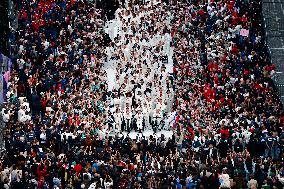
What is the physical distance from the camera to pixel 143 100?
148 ft

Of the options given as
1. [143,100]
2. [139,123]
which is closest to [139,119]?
[139,123]

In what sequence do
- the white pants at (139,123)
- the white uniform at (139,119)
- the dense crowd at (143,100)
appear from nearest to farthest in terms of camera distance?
the dense crowd at (143,100), the white pants at (139,123), the white uniform at (139,119)

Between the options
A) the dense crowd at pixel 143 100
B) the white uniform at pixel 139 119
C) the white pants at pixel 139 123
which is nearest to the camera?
the dense crowd at pixel 143 100

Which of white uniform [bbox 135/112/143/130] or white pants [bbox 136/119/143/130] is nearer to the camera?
white pants [bbox 136/119/143/130]

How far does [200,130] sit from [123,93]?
257 inches

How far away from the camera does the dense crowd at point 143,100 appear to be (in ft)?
115

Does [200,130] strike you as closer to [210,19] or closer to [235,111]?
[235,111]

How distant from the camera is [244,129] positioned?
3859cm

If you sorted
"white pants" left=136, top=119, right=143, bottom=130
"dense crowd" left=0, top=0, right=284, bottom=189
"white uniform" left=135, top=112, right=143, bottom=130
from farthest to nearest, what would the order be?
"white uniform" left=135, top=112, right=143, bottom=130 < "white pants" left=136, top=119, right=143, bottom=130 < "dense crowd" left=0, top=0, right=284, bottom=189

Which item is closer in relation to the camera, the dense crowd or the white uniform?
the dense crowd

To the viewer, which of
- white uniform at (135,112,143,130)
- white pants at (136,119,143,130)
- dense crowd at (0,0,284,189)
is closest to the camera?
dense crowd at (0,0,284,189)

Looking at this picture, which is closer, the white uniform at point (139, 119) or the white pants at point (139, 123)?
the white pants at point (139, 123)

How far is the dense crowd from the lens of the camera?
35062 millimetres

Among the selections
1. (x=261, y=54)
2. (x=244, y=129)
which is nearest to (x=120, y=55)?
(x=261, y=54)
